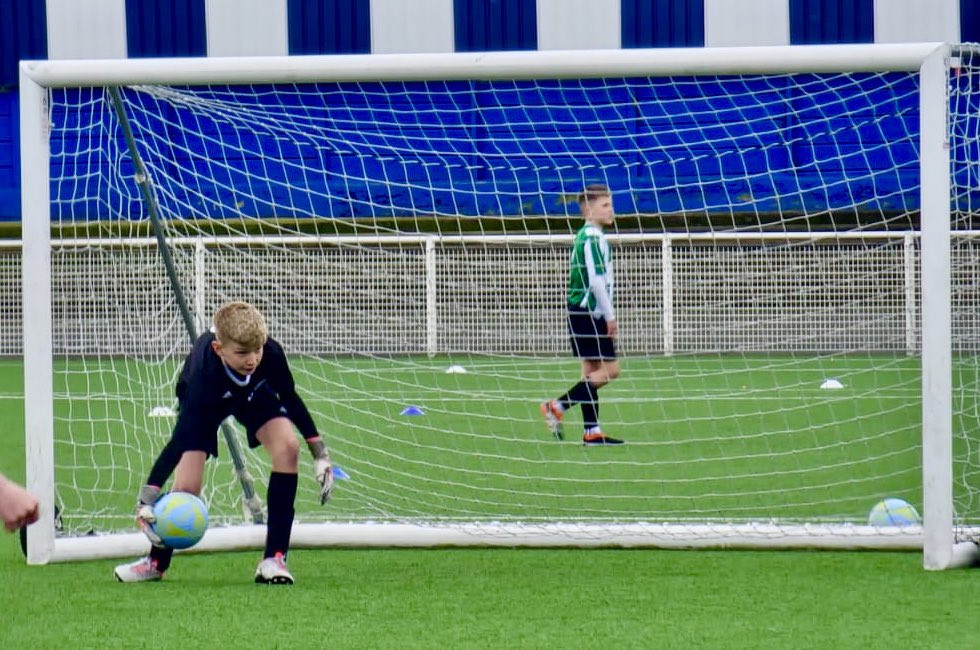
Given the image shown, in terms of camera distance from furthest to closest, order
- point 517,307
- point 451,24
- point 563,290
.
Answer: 1. point 451,24
2. point 517,307
3. point 563,290

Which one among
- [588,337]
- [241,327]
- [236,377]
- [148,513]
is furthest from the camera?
[588,337]

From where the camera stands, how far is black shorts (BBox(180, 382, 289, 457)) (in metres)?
4.79

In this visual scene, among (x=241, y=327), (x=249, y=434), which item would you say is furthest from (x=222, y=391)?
(x=241, y=327)

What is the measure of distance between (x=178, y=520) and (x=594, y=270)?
3.94m

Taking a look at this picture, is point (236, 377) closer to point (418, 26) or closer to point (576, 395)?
point (576, 395)

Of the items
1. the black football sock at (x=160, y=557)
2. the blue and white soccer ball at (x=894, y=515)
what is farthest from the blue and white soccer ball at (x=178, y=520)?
the blue and white soccer ball at (x=894, y=515)

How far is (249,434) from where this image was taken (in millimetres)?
4883

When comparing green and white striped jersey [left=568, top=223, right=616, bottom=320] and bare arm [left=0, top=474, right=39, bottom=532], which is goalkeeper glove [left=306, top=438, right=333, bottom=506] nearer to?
bare arm [left=0, top=474, right=39, bottom=532]

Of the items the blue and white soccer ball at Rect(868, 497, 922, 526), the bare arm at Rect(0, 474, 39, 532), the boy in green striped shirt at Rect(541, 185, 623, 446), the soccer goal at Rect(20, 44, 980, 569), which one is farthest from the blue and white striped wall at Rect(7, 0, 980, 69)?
the bare arm at Rect(0, 474, 39, 532)

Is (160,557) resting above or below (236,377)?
below

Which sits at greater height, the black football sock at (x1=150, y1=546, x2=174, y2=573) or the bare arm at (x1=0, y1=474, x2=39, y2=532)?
the bare arm at (x1=0, y1=474, x2=39, y2=532)

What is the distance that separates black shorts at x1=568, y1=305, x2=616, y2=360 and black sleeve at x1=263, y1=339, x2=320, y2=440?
3.55 meters

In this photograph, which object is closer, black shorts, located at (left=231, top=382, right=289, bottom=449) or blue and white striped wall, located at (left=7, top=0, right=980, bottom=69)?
black shorts, located at (left=231, top=382, right=289, bottom=449)

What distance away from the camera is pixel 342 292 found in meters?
13.5
